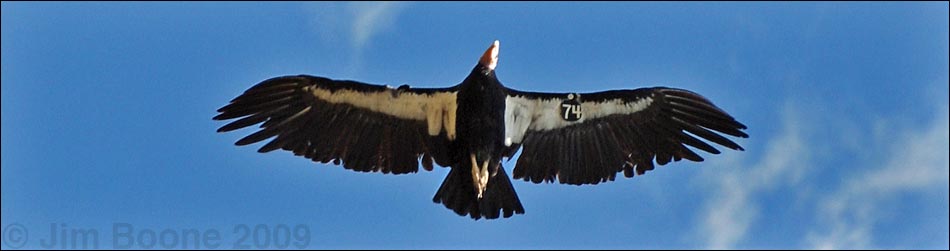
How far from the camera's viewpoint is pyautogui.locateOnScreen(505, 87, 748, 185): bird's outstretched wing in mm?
12867

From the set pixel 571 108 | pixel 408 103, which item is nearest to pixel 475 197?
pixel 408 103

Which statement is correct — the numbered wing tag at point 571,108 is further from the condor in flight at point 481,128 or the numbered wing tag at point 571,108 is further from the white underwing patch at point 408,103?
the white underwing patch at point 408,103

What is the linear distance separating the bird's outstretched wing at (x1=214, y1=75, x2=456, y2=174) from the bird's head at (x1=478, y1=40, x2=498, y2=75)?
0.45 m

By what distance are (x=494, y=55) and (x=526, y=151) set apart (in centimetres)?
115

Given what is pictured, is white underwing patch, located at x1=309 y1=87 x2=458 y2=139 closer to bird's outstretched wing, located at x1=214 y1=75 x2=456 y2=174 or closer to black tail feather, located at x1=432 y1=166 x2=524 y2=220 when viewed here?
bird's outstretched wing, located at x1=214 y1=75 x2=456 y2=174

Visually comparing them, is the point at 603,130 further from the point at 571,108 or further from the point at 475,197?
the point at 475,197

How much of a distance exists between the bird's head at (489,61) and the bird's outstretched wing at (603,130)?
47 centimetres

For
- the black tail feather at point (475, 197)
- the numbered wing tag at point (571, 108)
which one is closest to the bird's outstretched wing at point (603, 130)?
the numbered wing tag at point (571, 108)

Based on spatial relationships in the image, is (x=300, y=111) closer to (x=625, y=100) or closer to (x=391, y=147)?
(x=391, y=147)

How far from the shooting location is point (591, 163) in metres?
13.0

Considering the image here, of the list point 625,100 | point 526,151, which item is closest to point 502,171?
point 526,151

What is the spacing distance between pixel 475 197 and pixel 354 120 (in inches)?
60.2

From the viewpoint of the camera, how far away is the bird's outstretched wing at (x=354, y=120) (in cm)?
1251

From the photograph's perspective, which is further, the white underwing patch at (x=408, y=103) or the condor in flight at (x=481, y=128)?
the white underwing patch at (x=408, y=103)
